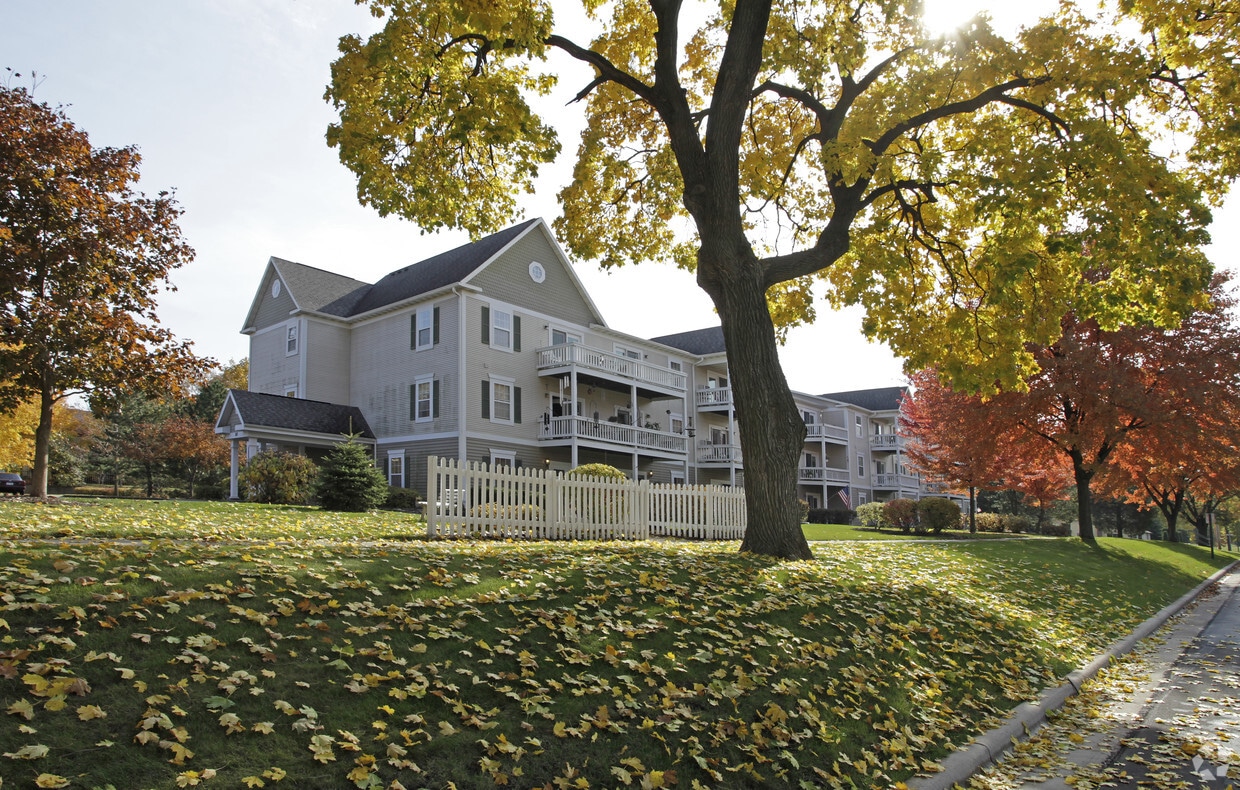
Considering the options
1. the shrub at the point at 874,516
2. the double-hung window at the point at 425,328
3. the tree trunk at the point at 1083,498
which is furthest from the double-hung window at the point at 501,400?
the tree trunk at the point at 1083,498

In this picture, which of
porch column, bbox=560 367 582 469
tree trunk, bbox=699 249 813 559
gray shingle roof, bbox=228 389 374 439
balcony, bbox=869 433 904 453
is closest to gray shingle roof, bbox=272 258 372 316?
gray shingle roof, bbox=228 389 374 439

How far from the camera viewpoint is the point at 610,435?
31.9 meters

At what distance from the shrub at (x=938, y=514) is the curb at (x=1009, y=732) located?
20681 mm

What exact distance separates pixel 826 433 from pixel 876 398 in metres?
13.2

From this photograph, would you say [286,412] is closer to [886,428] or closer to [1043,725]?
[1043,725]

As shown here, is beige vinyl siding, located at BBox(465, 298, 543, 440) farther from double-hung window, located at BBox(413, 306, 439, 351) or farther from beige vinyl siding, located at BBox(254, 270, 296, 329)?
beige vinyl siding, located at BBox(254, 270, 296, 329)

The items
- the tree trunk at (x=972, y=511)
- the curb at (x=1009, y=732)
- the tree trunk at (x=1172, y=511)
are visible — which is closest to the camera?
the curb at (x=1009, y=732)

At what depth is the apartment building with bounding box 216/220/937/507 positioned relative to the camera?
2828 centimetres

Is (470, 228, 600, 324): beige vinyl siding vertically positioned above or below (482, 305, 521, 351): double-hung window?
above

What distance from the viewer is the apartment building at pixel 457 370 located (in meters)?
28.3

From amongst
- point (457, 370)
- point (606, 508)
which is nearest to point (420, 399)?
point (457, 370)

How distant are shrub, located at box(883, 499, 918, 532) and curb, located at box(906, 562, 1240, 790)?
74.0ft

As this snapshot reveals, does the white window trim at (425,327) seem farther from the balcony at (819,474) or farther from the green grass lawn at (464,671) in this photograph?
the balcony at (819,474)

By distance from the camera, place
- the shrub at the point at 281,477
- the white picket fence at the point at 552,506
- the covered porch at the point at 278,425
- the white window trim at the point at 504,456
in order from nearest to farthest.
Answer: the white picket fence at the point at 552,506
the shrub at the point at 281,477
the covered porch at the point at 278,425
the white window trim at the point at 504,456
